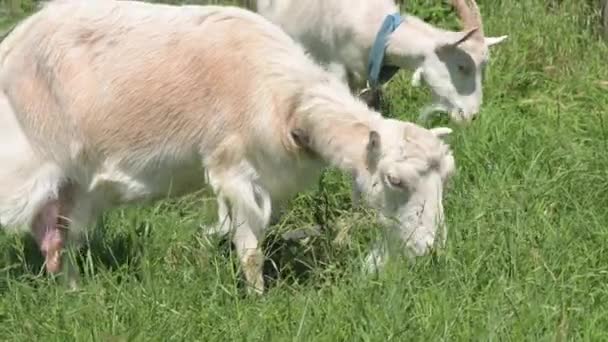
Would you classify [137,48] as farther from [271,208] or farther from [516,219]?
[516,219]

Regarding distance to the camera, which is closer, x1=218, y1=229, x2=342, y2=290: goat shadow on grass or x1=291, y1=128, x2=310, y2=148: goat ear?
x1=291, y1=128, x2=310, y2=148: goat ear

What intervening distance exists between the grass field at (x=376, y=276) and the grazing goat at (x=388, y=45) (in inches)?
41.5

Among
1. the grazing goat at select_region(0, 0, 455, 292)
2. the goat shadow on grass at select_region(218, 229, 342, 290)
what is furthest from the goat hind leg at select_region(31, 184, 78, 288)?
the goat shadow on grass at select_region(218, 229, 342, 290)

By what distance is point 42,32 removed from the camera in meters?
6.13

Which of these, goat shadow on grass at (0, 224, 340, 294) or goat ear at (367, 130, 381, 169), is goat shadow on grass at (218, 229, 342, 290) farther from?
goat ear at (367, 130, 381, 169)

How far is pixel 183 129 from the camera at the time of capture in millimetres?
5930

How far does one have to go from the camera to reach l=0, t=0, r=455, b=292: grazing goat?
19.0ft

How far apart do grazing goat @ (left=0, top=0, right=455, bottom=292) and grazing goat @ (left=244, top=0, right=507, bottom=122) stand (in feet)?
8.66

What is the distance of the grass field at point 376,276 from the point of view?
16.9 ft

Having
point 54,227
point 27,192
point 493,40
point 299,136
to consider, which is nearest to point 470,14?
point 493,40

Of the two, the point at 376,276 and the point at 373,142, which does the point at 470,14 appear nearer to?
the point at 373,142

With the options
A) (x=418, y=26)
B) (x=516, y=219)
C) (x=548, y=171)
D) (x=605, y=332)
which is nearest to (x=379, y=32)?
(x=418, y=26)

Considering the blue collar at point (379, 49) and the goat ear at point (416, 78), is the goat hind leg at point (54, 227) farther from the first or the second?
the goat ear at point (416, 78)

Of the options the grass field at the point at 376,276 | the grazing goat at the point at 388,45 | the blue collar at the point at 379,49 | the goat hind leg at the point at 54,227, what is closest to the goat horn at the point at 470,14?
the grazing goat at the point at 388,45
